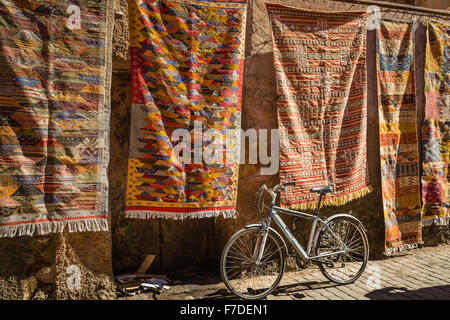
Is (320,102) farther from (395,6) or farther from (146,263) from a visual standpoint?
(146,263)

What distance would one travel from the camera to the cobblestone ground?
389cm

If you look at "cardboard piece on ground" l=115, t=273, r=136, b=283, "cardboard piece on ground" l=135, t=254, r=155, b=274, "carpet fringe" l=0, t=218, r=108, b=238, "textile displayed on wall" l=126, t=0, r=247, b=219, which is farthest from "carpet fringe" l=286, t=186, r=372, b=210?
"carpet fringe" l=0, t=218, r=108, b=238

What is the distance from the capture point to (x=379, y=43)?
193 inches

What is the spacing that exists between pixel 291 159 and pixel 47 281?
114 inches

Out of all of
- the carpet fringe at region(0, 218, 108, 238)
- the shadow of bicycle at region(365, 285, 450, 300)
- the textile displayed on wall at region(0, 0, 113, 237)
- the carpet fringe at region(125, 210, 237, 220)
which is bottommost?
the shadow of bicycle at region(365, 285, 450, 300)

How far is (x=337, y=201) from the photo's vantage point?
461cm

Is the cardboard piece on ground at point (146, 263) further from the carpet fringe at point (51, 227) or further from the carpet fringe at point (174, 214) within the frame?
the carpet fringe at point (51, 227)

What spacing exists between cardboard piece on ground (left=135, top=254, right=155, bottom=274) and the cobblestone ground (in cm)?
42

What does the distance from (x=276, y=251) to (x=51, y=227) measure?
2362mm

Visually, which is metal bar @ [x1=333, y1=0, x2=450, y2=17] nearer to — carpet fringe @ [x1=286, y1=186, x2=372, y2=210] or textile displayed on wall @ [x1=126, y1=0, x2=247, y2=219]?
textile displayed on wall @ [x1=126, y1=0, x2=247, y2=219]

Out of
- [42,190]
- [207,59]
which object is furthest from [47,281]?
[207,59]

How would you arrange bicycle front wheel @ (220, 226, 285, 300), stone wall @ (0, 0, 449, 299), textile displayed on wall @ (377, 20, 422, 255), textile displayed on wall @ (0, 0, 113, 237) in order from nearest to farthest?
textile displayed on wall @ (0, 0, 113, 237), stone wall @ (0, 0, 449, 299), bicycle front wheel @ (220, 226, 285, 300), textile displayed on wall @ (377, 20, 422, 255)

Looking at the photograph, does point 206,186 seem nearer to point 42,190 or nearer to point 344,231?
point 42,190

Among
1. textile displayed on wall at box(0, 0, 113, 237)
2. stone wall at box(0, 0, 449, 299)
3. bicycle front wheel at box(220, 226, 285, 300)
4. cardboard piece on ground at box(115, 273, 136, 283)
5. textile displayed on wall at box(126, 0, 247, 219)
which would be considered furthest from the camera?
cardboard piece on ground at box(115, 273, 136, 283)
